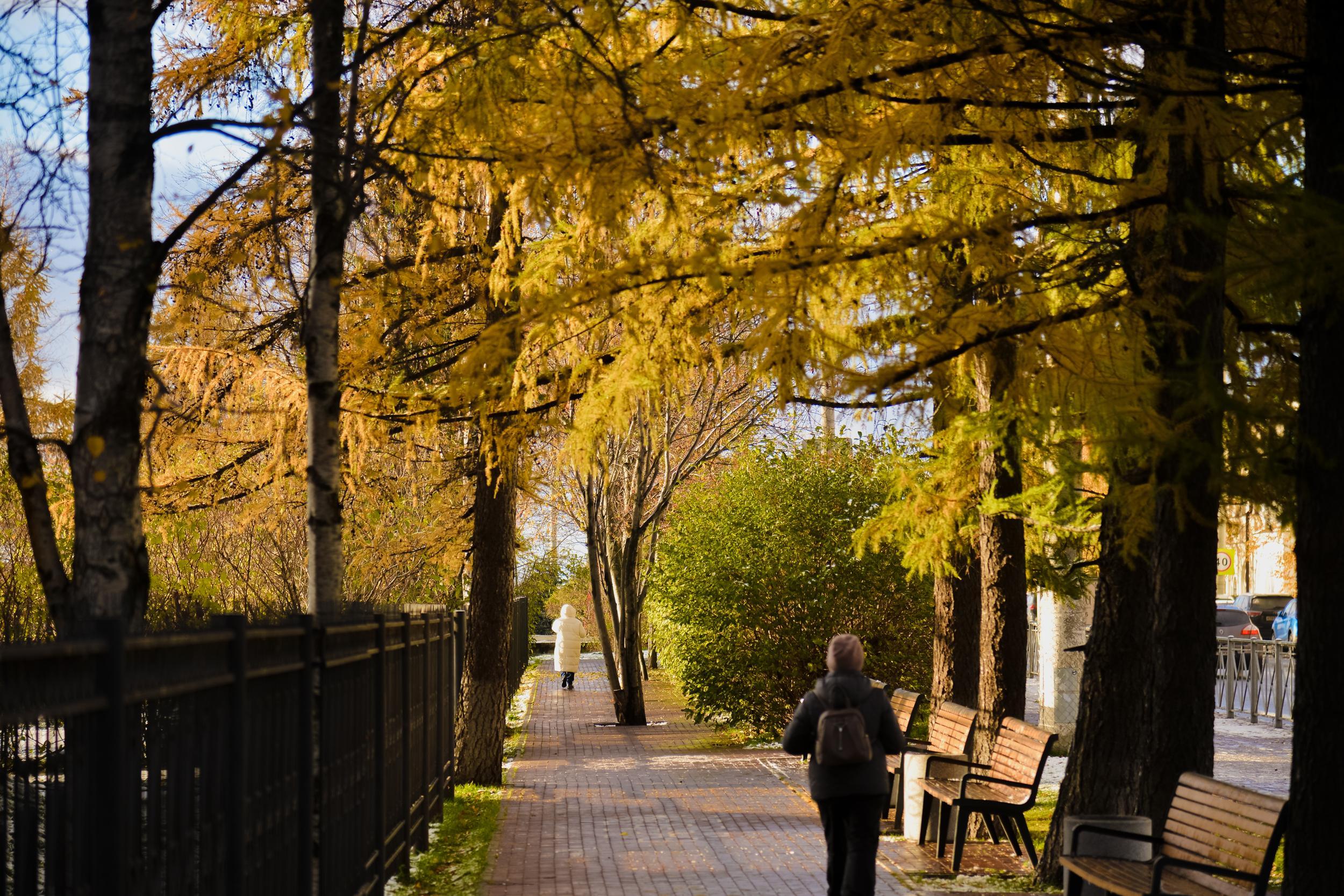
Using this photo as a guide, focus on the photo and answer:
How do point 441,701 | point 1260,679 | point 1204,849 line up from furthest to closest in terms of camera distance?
point 1260,679, point 441,701, point 1204,849

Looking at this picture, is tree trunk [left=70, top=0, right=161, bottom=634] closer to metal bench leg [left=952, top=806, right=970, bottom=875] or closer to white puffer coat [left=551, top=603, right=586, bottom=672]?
metal bench leg [left=952, top=806, right=970, bottom=875]

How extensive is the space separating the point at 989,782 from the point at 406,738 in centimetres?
399

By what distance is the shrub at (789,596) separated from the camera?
67.4 ft

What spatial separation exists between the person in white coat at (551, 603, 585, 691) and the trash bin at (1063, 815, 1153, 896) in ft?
78.9

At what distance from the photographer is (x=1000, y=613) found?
1286 cm

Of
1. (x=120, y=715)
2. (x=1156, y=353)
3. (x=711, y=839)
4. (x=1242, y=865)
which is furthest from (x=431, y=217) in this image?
(x=120, y=715)

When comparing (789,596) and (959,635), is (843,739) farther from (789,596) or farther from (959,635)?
(789,596)

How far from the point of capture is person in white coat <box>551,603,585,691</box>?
106ft

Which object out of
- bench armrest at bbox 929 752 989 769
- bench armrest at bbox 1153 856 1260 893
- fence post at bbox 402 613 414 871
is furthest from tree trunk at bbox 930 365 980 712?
bench armrest at bbox 1153 856 1260 893

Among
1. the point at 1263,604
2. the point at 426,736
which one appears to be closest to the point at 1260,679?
the point at 426,736

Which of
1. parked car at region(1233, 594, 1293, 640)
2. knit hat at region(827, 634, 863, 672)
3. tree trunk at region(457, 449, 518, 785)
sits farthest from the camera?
parked car at region(1233, 594, 1293, 640)

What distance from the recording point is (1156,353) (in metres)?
8.72

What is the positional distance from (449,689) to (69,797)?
1118 cm

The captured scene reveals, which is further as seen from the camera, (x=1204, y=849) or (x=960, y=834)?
(x=960, y=834)
